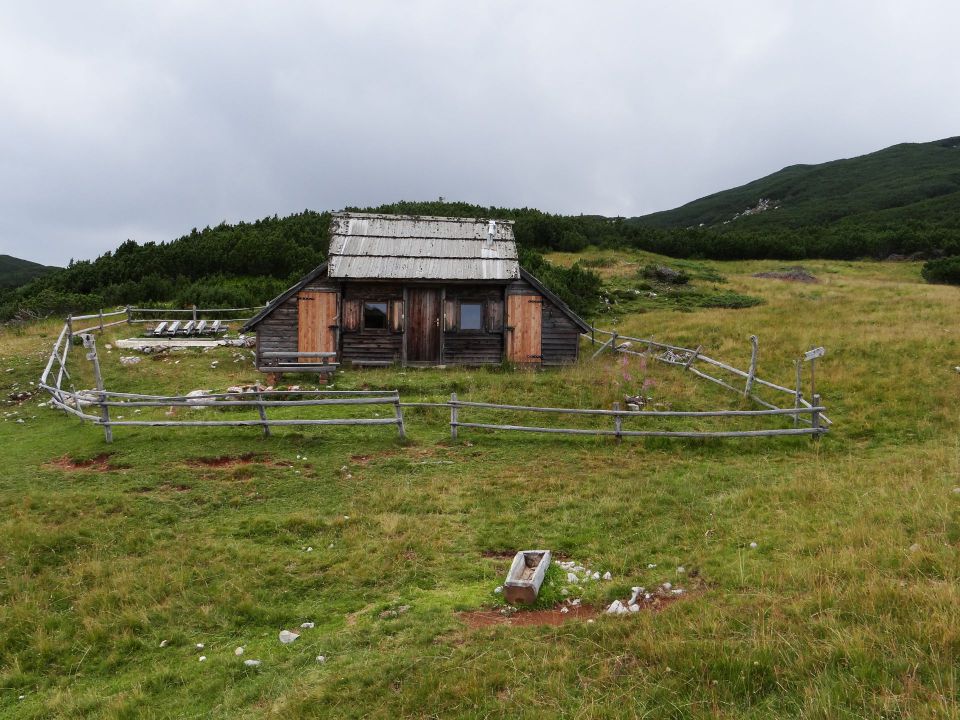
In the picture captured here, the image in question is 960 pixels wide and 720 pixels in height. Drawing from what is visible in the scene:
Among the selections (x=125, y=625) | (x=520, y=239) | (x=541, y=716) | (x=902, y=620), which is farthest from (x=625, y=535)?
(x=520, y=239)

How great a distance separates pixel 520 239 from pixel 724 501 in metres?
41.1

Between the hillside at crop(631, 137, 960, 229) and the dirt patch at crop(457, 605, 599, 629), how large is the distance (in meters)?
63.7

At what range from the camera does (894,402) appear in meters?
14.0

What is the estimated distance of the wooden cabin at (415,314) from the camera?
20.0 metres

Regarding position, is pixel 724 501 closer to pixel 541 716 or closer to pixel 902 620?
pixel 902 620

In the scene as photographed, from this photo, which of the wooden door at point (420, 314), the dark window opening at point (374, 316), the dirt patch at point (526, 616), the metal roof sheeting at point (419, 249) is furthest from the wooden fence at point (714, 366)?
the dirt patch at point (526, 616)

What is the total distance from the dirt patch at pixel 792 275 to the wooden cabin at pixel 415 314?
84.4 feet

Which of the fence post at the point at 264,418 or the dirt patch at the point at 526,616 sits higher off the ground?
the fence post at the point at 264,418

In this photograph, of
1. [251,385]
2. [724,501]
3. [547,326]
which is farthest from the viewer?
[547,326]

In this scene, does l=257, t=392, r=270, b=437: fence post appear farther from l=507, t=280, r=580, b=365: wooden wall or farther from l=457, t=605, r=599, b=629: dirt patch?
l=507, t=280, r=580, b=365: wooden wall

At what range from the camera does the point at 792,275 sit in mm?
40344

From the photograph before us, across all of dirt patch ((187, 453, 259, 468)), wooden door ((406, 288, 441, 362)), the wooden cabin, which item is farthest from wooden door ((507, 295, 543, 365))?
dirt patch ((187, 453, 259, 468))

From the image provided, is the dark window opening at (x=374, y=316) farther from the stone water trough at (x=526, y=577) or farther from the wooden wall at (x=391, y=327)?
the stone water trough at (x=526, y=577)

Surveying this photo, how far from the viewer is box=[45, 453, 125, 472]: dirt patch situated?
1078 centimetres
